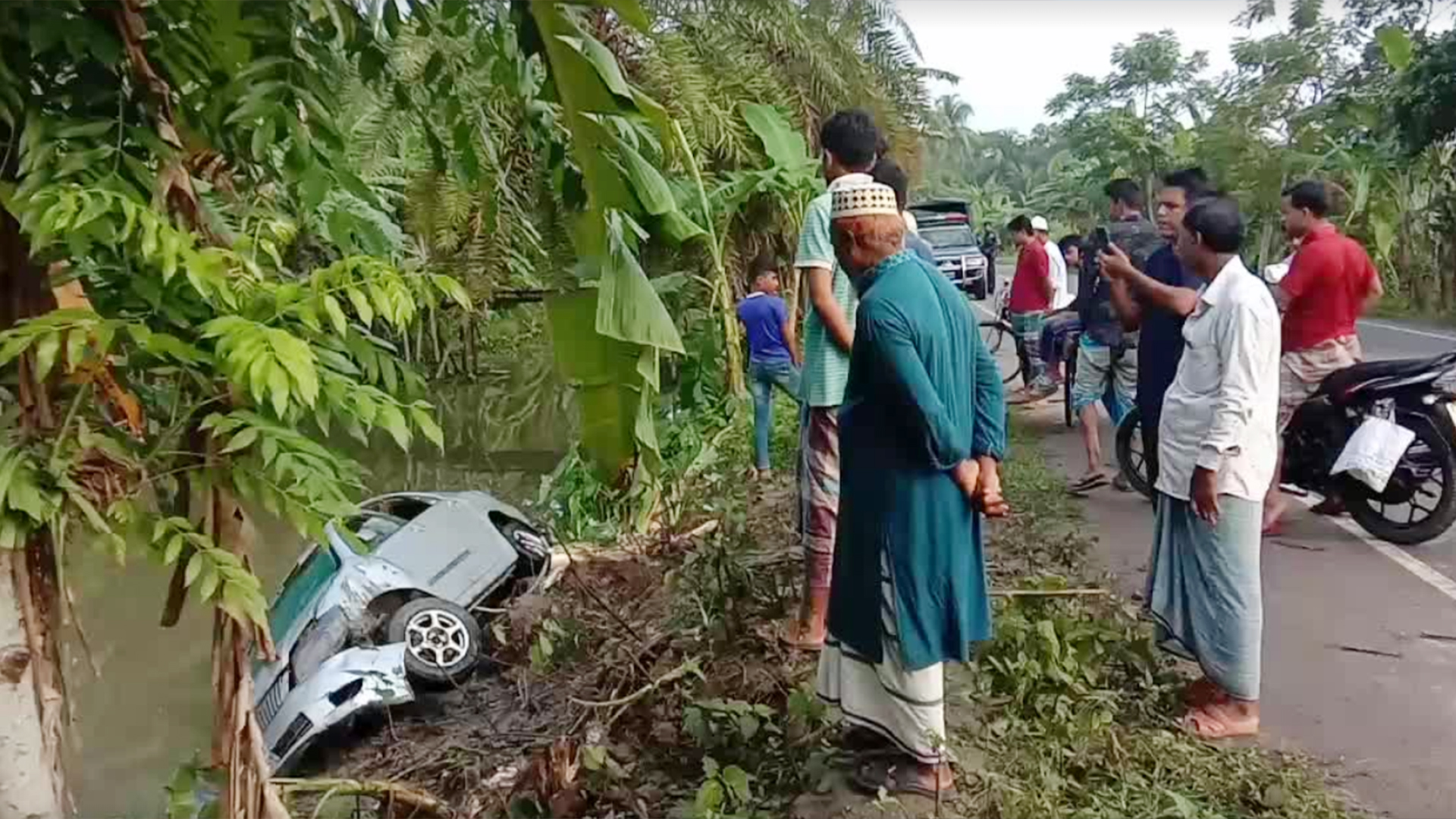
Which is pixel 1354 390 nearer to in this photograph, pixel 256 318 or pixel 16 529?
pixel 256 318

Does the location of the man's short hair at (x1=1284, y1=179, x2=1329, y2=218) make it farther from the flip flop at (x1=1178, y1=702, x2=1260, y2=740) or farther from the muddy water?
the muddy water

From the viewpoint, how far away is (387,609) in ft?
22.8

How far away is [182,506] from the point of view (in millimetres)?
2807

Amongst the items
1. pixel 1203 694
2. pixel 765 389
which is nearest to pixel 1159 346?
pixel 1203 694

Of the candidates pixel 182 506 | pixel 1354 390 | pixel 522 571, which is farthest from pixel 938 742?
pixel 522 571

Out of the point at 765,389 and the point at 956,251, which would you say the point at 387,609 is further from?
the point at 956,251

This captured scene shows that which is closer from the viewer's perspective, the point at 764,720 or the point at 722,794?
the point at 722,794

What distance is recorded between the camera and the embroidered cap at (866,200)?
353 centimetres

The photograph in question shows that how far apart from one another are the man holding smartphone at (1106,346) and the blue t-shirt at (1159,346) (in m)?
1.38

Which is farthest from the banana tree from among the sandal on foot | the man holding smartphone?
the man holding smartphone

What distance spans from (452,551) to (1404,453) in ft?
16.8

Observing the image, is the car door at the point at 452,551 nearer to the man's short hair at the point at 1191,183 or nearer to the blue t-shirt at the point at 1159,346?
the blue t-shirt at the point at 1159,346

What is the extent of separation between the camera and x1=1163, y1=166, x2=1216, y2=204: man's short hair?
19.5ft

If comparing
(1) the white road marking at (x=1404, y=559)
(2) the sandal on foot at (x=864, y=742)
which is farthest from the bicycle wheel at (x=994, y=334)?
(2) the sandal on foot at (x=864, y=742)
